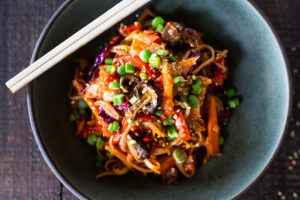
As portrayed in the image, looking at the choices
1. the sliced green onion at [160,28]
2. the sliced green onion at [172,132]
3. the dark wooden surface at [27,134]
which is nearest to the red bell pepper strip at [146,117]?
the sliced green onion at [172,132]

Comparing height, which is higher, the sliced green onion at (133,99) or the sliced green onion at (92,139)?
the sliced green onion at (133,99)

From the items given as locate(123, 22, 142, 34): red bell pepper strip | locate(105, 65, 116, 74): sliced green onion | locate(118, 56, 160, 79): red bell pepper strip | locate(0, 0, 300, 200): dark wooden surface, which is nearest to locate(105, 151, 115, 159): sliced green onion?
locate(0, 0, 300, 200): dark wooden surface

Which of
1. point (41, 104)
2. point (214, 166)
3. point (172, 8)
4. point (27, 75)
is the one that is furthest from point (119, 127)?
point (172, 8)

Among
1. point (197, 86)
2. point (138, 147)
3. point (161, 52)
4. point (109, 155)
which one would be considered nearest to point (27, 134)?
point (109, 155)

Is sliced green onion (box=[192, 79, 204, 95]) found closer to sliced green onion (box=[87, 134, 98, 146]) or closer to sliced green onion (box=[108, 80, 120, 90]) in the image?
sliced green onion (box=[108, 80, 120, 90])

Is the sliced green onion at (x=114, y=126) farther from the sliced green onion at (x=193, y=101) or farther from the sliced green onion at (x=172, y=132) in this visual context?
the sliced green onion at (x=193, y=101)

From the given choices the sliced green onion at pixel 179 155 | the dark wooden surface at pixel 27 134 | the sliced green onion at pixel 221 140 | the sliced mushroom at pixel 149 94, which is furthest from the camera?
the dark wooden surface at pixel 27 134

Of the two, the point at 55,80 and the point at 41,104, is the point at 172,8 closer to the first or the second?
the point at 55,80
